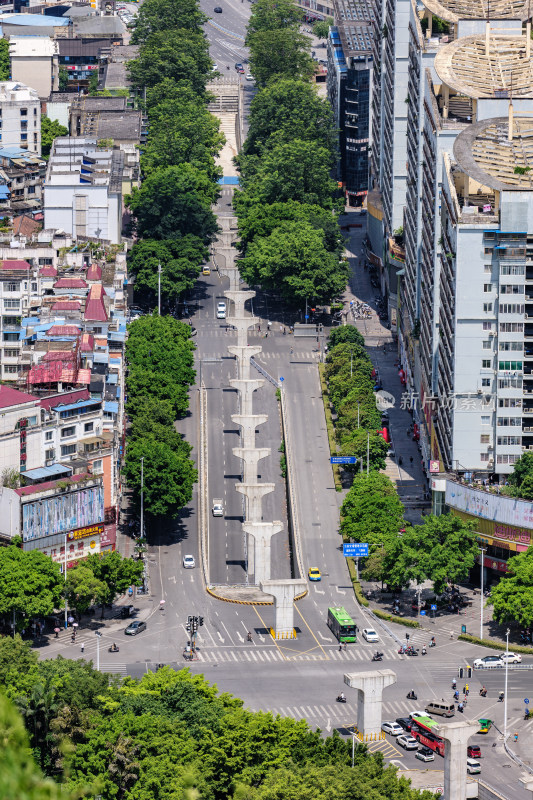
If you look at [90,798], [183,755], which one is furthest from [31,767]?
[183,755]

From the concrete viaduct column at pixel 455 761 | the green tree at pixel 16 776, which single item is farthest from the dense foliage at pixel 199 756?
the green tree at pixel 16 776

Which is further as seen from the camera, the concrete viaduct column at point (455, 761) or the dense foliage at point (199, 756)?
the concrete viaduct column at point (455, 761)

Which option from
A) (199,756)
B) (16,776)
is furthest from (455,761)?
(16,776)

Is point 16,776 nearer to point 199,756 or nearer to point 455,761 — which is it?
point 199,756

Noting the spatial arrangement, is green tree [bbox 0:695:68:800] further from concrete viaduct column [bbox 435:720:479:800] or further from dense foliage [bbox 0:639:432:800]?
concrete viaduct column [bbox 435:720:479:800]

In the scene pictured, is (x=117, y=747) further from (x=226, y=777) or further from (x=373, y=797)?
(x=373, y=797)

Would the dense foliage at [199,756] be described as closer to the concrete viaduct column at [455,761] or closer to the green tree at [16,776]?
the concrete viaduct column at [455,761]

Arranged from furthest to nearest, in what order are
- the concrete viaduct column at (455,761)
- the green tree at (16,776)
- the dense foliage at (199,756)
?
1. the concrete viaduct column at (455,761)
2. the dense foliage at (199,756)
3. the green tree at (16,776)

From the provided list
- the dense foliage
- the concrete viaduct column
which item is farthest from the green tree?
the concrete viaduct column

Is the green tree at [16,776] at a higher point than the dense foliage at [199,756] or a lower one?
higher
